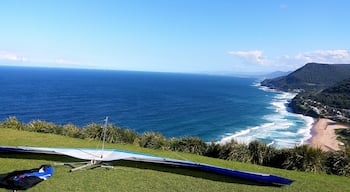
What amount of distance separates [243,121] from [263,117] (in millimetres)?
7537

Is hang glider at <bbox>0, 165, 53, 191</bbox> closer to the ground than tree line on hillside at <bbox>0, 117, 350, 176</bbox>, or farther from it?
farther from it

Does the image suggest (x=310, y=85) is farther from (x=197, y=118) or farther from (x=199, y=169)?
(x=199, y=169)

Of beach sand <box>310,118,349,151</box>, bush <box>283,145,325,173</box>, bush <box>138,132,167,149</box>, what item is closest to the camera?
bush <box>283,145,325,173</box>

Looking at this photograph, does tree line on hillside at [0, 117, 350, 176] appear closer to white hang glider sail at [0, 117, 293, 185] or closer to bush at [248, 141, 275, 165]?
bush at [248, 141, 275, 165]

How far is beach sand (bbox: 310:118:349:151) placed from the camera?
138 feet

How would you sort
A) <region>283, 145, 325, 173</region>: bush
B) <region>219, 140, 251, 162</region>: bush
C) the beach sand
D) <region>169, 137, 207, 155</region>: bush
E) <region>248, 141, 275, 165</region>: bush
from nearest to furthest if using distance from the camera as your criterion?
<region>283, 145, 325, 173</region>: bush → <region>248, 141, 275, 165</region>: bush → <region>219, 140, 251, 162</region>: bush → <region>169, 137, 207, 155</region>: bush → the beach sand

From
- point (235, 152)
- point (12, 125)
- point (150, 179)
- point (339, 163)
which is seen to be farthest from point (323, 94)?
point (150, 179)

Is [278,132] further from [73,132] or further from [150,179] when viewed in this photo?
[150,179]

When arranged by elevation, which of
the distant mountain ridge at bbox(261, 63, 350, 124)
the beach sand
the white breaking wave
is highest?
the distant mountain ridge at bbox(261, 63, 350, 124)

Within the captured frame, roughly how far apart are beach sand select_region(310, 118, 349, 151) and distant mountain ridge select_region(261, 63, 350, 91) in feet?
246

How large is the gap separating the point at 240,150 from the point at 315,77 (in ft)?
507

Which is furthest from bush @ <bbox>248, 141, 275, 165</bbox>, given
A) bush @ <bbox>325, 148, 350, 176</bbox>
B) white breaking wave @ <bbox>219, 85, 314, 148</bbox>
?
white breaking wave @ <bbox>219, 85, 314, 148</bbox>

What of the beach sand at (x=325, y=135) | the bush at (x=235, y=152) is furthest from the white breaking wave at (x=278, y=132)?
the bush at (x=235, y=152)

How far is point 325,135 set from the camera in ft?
163
